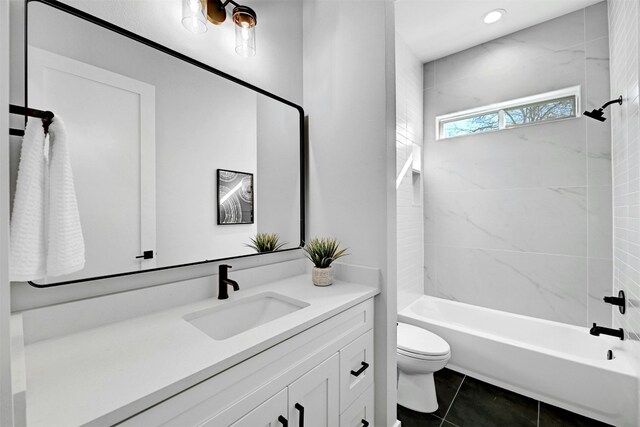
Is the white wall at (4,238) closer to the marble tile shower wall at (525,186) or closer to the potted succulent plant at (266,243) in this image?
the potted succulent plant at (266,243)

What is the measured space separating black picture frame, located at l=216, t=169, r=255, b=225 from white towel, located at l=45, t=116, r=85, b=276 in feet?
1.81

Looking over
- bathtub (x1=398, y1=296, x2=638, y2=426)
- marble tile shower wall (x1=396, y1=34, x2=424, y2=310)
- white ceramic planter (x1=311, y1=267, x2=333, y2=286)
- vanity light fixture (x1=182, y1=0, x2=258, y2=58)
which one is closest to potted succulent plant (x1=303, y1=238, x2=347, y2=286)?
white ceramic planter (x1=311, y1=267, x2=333, y2=286)

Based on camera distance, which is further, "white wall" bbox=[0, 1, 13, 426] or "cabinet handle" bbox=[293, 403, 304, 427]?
"cabinet handle" bbox=[293, 403, 304, 427]

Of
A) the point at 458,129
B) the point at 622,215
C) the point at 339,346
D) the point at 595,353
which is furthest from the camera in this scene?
the point at 458,129

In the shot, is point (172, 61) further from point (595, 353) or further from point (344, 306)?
point (595, 353)

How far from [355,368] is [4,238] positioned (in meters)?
1.28

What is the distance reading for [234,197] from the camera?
1364mm

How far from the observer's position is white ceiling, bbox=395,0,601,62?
2109 millimetres

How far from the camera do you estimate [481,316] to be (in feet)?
8.34

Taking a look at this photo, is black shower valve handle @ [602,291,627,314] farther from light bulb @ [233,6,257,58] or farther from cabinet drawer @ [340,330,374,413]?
light bulb @ [233,6,257,58]

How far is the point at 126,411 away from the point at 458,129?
311 centimetres

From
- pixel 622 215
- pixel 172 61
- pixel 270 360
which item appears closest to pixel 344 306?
pixel 270 360

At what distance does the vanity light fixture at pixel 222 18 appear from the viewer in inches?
45.7

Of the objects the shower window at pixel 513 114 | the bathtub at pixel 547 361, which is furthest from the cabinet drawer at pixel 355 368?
the shower window at pixel 513 114
